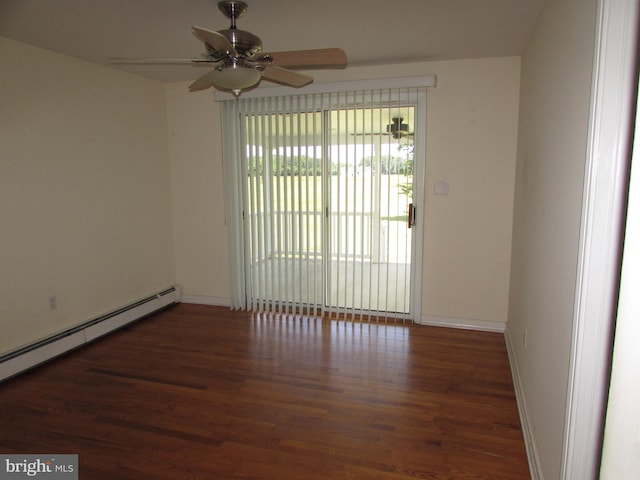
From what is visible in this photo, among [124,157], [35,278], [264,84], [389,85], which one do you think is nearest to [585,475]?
[389,85]

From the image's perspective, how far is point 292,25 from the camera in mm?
2818

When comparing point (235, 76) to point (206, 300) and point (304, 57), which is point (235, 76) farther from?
point (206, 300)

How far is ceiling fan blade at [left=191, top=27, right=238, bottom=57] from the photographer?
190 centimetres

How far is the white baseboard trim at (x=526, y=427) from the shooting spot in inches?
78.7

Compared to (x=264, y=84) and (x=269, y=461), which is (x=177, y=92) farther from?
(x=269, y=461)

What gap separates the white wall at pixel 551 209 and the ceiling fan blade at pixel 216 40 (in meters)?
1.55

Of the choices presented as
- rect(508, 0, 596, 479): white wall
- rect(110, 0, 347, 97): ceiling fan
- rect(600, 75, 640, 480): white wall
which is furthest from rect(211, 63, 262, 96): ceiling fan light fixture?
rect(600, 75, 640, 480): white wall

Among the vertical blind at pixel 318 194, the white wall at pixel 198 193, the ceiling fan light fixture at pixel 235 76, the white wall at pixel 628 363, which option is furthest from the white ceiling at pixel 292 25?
the white wall at pixel 628 363

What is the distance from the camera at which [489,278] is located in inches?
154

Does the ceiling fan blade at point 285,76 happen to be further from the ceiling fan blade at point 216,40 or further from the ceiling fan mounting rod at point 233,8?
the ceiling fan blade at point 216,40

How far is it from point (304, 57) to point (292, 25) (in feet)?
1.95

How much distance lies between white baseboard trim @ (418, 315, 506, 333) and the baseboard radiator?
2.88 m

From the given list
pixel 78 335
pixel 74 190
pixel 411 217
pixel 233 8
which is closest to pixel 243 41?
pixel 233 8

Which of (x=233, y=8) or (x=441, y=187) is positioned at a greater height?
(x=233, y=8)
